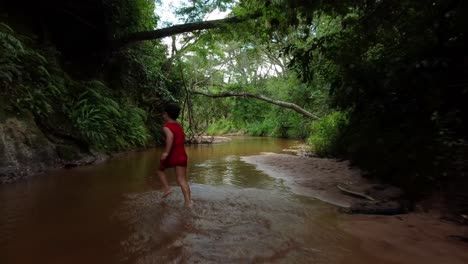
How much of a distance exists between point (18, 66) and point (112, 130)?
3392 mm

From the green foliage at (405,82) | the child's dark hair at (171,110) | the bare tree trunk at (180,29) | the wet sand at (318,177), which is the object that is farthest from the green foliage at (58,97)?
the green foliage at (405,82)

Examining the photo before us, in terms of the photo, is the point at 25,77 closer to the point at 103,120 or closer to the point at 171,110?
the point at 103,120

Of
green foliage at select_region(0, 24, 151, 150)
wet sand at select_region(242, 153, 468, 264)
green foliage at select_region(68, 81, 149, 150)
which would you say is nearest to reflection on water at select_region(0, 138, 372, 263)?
wet sand at select_region(242, 153, 468, 264)

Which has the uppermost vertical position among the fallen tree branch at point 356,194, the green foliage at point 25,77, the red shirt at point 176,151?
the green foliage at point 25,77

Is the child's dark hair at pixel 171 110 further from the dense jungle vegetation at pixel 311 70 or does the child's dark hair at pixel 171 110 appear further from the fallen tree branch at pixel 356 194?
the fallen tree branch at pixel 356 194

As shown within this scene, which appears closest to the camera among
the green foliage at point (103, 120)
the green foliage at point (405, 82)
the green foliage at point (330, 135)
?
the green foliage at point (405, 82)

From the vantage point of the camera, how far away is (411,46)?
4.55 m

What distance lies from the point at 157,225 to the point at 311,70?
5.74m

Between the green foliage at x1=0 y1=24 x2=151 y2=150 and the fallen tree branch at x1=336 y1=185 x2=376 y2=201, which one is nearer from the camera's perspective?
the fallen tree branch at x1=336 y1=185 x2=376 y2=201

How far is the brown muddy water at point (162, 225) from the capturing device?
2641 millimetres

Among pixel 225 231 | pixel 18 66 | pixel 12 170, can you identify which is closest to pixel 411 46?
pixel 225 231

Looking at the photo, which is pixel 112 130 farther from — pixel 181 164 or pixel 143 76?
pixel 181 164

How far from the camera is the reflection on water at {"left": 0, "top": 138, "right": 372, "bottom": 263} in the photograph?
2.65 meters

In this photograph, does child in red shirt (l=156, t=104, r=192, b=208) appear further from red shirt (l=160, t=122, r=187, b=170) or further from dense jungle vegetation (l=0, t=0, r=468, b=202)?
dense jungle vegetation (l=0, t=0, r=468, b=202)
